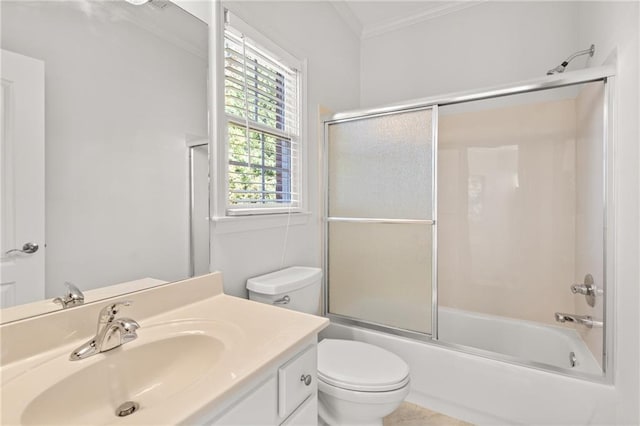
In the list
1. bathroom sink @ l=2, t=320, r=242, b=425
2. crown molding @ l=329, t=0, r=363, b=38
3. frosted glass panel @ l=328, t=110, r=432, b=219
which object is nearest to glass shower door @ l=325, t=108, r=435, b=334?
frosted glass panel @ l=328, t=110, r=432, b=219

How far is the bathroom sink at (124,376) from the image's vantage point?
0.67 meters

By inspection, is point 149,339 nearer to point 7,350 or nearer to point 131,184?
point 7,350

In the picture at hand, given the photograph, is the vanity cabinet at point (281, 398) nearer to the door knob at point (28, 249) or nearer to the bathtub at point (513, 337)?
the door knob at point (28, 249)

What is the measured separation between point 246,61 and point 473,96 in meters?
1.23

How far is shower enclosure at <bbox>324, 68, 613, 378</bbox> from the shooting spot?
1.78 m

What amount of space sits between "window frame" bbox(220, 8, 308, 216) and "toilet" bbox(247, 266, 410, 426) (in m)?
0.37

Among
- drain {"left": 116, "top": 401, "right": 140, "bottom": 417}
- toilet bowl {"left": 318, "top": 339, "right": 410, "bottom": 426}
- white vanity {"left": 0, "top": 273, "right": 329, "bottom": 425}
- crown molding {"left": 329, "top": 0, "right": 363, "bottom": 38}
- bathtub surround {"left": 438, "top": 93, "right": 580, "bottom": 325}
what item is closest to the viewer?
white vanity {"left": 0, "top": 273, "right": 329, "bottom": 425}

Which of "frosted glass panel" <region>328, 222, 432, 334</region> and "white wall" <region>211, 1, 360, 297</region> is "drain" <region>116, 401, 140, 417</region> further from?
"frosted glass panel" <region>328, 222, 432, 334</region>

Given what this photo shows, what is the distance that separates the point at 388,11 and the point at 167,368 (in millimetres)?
2781

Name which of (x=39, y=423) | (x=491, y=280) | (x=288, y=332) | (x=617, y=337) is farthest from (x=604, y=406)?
(x=39, y=423)

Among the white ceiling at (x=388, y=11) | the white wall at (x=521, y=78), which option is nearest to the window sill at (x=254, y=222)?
the white wall at (x=521, y=78)

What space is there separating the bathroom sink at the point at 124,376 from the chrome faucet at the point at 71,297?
145 millimetres

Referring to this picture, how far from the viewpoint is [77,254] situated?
3.05 feet

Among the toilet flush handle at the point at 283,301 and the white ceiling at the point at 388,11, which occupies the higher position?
the white ceiling at the point at 388,11
